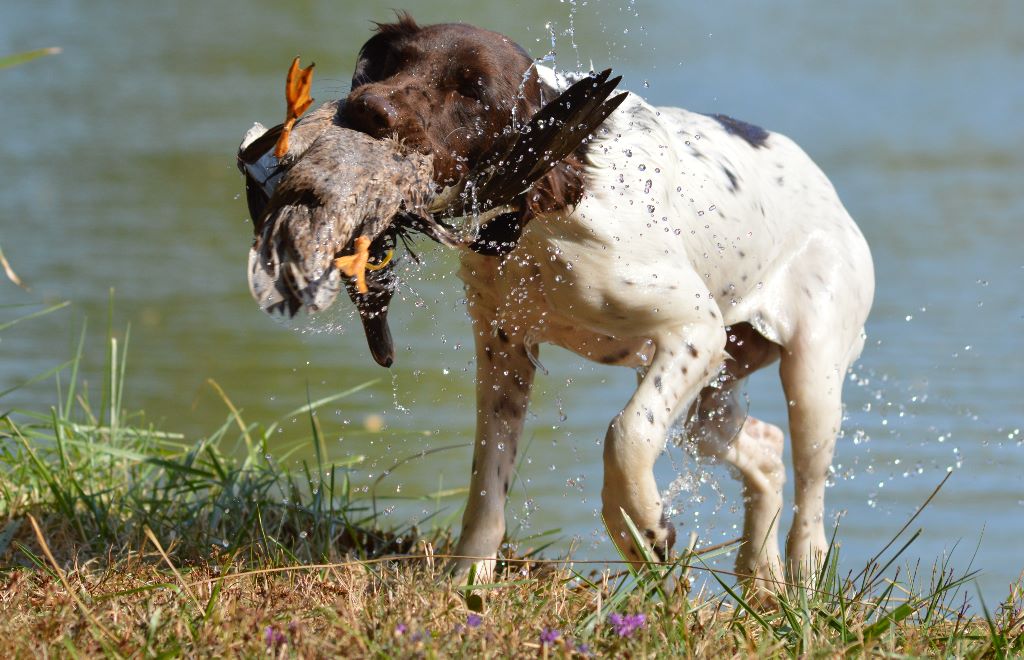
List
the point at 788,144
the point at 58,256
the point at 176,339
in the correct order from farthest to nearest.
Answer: the point at 58,256
the point at 176,339
the point at 788,144

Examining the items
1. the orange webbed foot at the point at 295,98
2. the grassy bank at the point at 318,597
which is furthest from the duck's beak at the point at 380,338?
the orange webbed foot at the point at 295,98

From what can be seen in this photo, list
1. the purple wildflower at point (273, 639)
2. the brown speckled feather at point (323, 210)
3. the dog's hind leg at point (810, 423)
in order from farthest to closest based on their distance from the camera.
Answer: the dog's hind leg at point (810, 423)
the brown speckled feather at point (323, 210)
the purple wildflower at point (273, 639)

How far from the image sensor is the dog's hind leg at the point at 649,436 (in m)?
3.65

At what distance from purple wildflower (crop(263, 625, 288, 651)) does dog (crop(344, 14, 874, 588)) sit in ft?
2.95

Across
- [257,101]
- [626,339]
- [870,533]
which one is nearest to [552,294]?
[626,339]

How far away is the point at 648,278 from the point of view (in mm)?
3816

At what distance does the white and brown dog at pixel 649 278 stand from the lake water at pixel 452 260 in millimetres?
277

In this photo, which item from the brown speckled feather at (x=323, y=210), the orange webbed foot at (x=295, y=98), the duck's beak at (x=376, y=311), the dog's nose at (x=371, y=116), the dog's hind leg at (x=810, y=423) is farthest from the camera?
the dog's hind leg at (x=810, y=423)

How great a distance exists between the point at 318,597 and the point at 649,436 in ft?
3.06

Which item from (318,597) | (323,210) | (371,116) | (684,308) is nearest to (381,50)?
(371,116)

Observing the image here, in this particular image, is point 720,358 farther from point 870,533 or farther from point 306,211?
point 870,533

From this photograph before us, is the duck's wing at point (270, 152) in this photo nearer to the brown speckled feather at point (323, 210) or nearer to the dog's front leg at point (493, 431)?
the brown speckled feather at point (323, 210)

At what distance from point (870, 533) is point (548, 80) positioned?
2.52 meters

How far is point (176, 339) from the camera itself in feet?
24.4
